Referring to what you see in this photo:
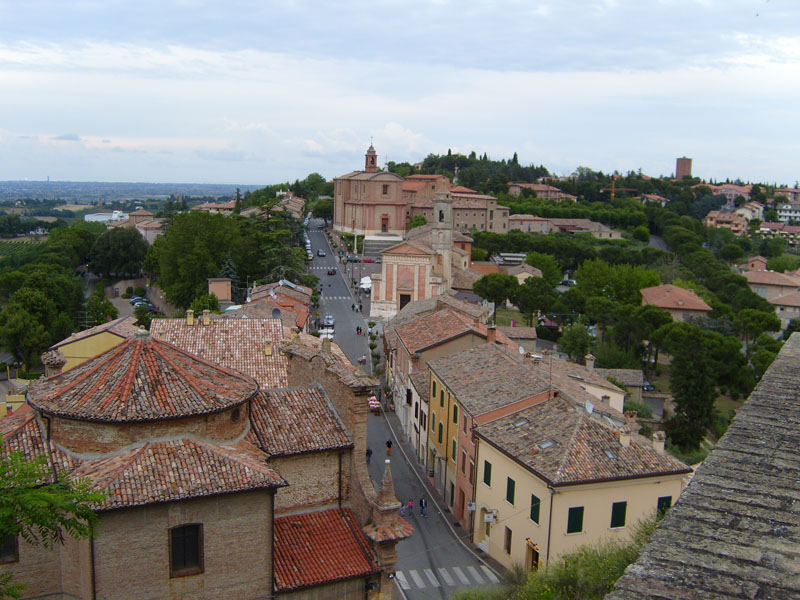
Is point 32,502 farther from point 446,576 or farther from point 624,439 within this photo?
point 624,439

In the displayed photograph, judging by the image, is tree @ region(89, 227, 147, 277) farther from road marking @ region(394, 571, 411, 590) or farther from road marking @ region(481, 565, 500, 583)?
road marking @ region(481, 565, 500, 583)

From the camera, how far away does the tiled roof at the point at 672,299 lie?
72.8 meters

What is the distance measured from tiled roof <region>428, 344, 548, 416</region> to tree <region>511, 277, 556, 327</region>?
113 feet

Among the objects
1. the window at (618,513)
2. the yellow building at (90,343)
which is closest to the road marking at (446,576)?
the window at (618,513)

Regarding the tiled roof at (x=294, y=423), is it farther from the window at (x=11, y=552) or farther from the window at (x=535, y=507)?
the window at (x=535, y=507)

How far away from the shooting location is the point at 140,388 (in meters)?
14.7

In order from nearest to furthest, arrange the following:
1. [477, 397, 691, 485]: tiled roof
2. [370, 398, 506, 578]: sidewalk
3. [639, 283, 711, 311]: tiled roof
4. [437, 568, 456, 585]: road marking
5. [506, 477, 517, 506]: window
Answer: [477, 397, 691, 485]: tiled roof → [437, 568, 456, 585]: road marking → [506, 477, 517, 506]: window → [370, 398, 506, 578]: sidewalk → [639, 283, 711, 311]: tiled roof

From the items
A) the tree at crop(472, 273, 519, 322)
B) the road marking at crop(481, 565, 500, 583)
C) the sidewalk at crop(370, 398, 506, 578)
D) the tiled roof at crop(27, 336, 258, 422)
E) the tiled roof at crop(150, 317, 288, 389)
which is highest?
the tiled roof at crop(27, 336, 258, 422)

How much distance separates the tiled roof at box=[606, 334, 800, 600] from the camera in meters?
3.78

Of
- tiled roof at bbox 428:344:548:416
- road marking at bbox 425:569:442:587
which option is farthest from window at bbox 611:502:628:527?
road marking at bbox 425:569:442:587

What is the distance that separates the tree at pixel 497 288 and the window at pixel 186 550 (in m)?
57.2

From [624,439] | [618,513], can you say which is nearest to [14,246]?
[624,439]

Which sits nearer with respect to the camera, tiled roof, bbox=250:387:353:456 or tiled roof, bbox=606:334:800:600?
tiled roof, bbox=606:334:800:600

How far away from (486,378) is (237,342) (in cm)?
1078
